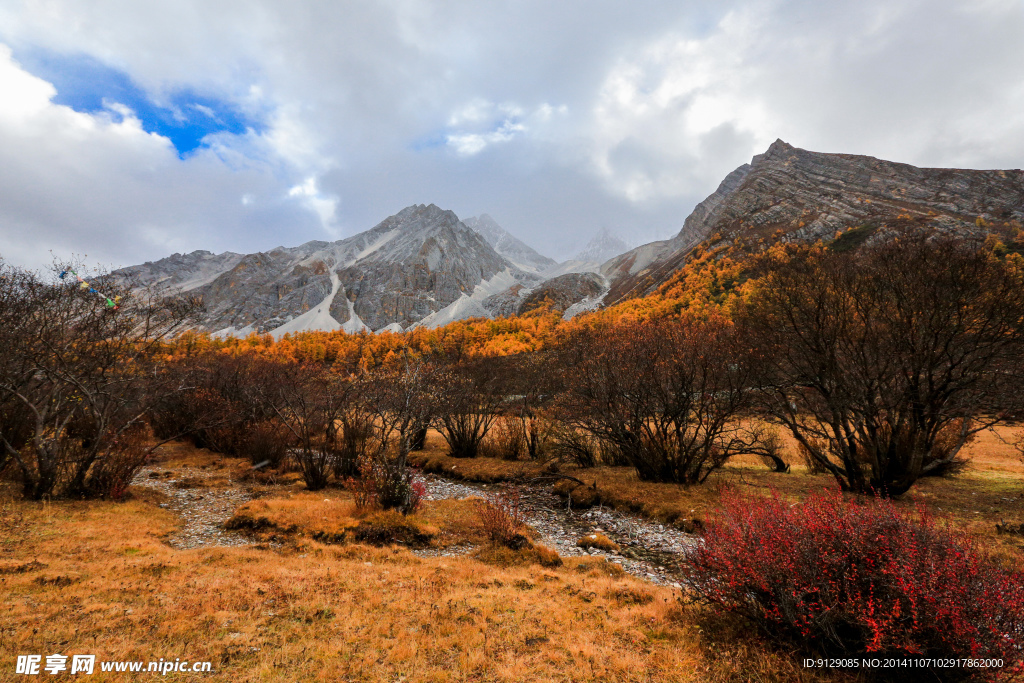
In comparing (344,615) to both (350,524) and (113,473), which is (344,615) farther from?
(113,473)

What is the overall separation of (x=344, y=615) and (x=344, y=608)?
275mm

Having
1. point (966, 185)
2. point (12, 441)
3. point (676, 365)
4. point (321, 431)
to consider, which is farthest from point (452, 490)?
point (966, 185)

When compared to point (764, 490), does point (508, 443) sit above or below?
below

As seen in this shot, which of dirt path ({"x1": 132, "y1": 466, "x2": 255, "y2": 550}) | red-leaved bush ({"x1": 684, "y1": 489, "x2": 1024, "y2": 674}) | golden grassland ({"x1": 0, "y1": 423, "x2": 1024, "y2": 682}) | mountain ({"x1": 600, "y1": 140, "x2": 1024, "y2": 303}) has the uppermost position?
mountain ({"x1": 600, "y1": 140, "x2": 1024, "y2": 303})

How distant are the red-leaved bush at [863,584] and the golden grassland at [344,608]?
54cm

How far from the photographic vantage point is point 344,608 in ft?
23.2

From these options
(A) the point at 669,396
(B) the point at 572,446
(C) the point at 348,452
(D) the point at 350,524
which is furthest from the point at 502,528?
(C) the point at 348,452

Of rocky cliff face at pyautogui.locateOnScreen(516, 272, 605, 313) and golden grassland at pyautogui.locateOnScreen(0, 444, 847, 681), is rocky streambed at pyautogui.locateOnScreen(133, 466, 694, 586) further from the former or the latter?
rocky cliff face at pyautogui.locateOnScreen(516, 272, 605, 313)

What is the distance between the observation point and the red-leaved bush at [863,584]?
4047mm

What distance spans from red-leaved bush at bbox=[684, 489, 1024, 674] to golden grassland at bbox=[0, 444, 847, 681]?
2.04 feet

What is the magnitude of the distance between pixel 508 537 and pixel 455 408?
50.2 feet

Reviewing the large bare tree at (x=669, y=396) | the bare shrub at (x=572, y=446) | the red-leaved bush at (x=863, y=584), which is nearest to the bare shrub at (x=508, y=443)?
the bare shrub at (x=572, y=446)

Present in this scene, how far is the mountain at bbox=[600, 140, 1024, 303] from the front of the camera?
378 ft

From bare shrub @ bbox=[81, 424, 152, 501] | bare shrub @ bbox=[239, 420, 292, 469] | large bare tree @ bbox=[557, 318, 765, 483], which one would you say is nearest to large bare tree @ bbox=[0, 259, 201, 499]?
bare shrub @ bbox=[81, 424, 152, 501]
